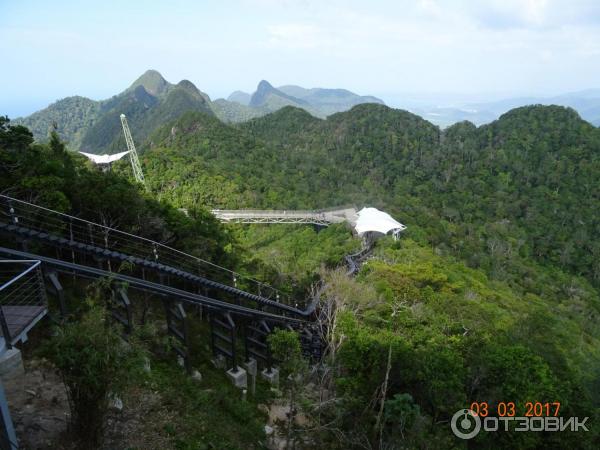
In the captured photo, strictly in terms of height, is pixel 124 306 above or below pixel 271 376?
above

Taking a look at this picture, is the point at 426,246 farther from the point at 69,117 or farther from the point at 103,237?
the point at 69,117

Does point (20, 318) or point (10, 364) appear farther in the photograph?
point (10, 364)

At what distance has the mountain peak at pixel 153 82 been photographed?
494 ft

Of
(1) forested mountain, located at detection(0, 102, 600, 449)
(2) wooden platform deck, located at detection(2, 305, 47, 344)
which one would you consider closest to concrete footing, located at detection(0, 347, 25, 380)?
(2) wooden platform deck, located at detection(2, 305, 47, 344)

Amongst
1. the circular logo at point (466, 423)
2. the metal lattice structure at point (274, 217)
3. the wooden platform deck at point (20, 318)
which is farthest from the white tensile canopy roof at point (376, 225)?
the wooden platform deck at point (20, 318)

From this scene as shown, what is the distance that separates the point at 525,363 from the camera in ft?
31.7

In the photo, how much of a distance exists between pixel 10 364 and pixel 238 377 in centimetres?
464

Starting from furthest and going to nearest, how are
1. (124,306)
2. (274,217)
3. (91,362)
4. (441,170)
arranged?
1. (441,170)
2. (274,217)
3. (124,306)
4. (91,362)

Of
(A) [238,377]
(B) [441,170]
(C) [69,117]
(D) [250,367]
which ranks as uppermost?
(C) [69,117]

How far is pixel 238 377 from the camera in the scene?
8797mm

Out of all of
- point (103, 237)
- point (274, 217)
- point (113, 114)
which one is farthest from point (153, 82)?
point (103, 237)

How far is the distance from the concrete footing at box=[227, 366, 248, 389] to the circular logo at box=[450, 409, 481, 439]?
14.5 ft

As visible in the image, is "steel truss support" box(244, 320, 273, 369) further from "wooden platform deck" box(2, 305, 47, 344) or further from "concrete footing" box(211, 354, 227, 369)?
"wooden platform deck" box(2, 305, 47, 344)

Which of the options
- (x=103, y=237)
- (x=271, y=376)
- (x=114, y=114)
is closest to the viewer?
(x=271, y=376)
